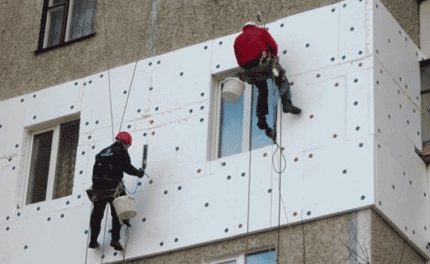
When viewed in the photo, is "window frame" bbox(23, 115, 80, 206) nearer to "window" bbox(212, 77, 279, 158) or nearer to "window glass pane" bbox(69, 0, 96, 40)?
"window glass pane" bbox(69, 0, 96, 40)

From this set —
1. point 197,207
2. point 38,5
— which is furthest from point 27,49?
point 197,207

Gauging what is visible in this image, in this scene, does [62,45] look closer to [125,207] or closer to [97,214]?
[97,214]

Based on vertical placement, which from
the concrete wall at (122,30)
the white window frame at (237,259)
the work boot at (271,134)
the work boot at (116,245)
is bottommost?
the white window frame at (237,259)

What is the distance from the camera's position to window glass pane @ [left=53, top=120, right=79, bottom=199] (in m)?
25.1

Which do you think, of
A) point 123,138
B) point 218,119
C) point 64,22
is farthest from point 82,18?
point 218,119

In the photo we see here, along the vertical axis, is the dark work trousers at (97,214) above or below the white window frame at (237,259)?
above

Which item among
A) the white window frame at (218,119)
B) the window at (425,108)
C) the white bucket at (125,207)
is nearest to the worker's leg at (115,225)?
the white bucket at (125,207)

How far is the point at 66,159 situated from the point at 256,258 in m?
4.38

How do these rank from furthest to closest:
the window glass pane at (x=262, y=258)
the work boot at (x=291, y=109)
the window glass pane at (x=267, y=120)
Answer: the window glass pane at (x=267, y=120) < the work boot at (x=291, y=109) < the window glass pane at (x=262, y=258)

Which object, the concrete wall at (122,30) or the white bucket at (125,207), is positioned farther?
the concrete wall at (122,30)

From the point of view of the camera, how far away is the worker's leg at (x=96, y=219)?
23.7 metres

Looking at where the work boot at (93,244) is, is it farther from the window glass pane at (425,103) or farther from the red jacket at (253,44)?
the window glass pane at (425,103)

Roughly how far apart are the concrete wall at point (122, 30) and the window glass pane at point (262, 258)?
3.69 metres

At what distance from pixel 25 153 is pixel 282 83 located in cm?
482
